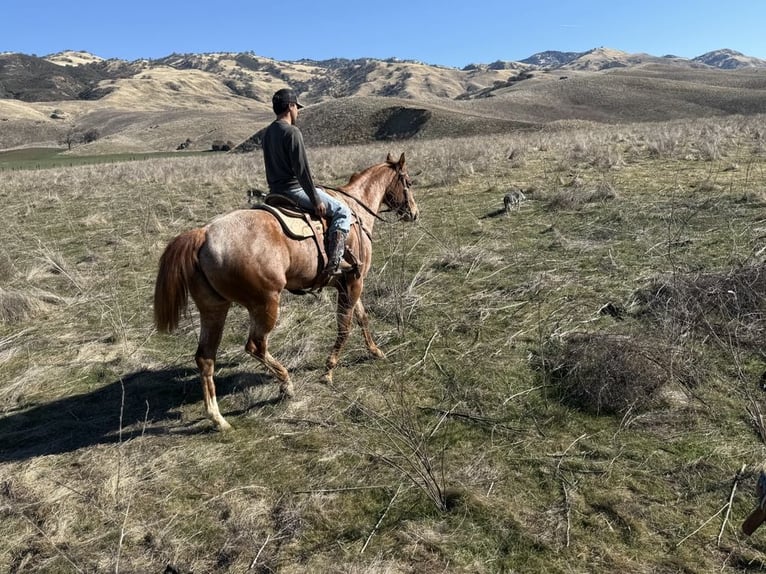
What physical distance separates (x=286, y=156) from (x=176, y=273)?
154cm

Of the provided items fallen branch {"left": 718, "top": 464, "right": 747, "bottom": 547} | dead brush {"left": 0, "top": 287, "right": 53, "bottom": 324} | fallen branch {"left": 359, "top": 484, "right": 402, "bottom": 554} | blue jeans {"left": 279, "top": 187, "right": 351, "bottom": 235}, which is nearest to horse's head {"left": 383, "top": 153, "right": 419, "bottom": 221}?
blue jeans {"left": 279, "top": 187, "right": 351, "bottom": 235}

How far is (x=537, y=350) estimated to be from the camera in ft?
17.2

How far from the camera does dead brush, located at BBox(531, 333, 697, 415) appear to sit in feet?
13.6

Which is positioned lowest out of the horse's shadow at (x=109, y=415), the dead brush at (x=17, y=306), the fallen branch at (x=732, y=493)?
the horse's shadow at (x=109, y=415)

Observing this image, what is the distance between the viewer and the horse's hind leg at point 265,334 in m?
4.62

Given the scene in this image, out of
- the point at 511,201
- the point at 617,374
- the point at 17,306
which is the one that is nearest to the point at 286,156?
the point at 617,374

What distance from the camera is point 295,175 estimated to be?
16.0 feet

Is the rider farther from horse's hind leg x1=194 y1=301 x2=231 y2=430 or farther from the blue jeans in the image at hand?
horse's hind leg x1=194 y1=301 x2=231 y2=430

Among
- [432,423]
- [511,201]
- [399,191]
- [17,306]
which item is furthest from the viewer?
[511,201]

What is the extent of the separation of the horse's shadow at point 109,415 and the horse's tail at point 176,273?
0.74 metres

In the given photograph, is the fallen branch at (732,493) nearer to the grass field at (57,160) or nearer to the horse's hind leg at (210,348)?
the horse's hind leg at (210,348)

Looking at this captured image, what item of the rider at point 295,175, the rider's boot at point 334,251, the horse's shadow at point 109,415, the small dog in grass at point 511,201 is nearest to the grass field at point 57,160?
the small dog in grass at point 511,201

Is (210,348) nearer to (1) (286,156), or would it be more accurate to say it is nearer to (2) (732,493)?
A: (1) (286,156)

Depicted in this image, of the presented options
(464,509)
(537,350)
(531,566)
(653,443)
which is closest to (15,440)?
(464,509)
